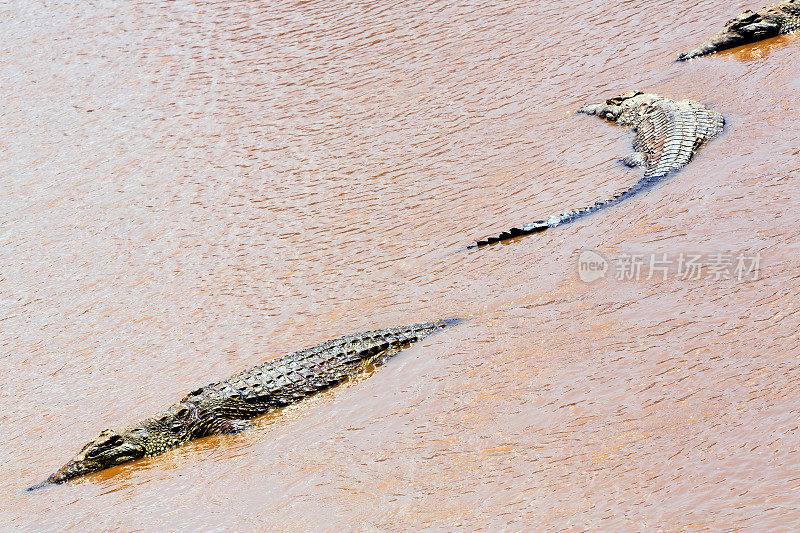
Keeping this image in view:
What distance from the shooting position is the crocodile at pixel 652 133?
7.22 meters

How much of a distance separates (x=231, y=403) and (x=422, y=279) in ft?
6.59

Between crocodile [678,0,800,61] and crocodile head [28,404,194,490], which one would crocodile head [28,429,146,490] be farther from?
crocodile [678,0,800,61]

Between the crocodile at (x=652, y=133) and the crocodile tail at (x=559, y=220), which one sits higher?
the crocodile at (x=652, y=133)

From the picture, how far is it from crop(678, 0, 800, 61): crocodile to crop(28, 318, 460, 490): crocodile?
6.35 metres

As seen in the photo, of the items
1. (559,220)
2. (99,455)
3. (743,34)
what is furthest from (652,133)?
(99,455)

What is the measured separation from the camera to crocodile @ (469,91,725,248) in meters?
7.22

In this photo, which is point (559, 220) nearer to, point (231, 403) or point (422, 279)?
point (422, 279)

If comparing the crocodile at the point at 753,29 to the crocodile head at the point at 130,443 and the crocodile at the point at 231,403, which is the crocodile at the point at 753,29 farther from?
the crocodile head at the point at 130,443

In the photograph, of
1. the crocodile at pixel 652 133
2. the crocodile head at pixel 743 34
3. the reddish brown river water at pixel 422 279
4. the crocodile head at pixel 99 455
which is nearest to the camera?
the reddish brown river water at pixel 422 279

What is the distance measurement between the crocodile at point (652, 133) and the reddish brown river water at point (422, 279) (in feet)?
0.51

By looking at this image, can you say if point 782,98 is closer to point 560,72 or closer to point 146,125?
point 560,72

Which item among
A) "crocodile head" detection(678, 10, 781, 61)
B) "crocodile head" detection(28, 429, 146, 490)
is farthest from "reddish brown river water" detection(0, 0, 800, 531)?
"crocodile head" detection(678, 10, 781, 61)

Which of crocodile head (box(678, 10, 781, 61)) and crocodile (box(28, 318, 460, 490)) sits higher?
crocodile head (box(678, 10, 781, 61))

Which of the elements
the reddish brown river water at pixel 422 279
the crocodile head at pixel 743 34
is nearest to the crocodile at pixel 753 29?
the crocodile head at pixel 743 34
